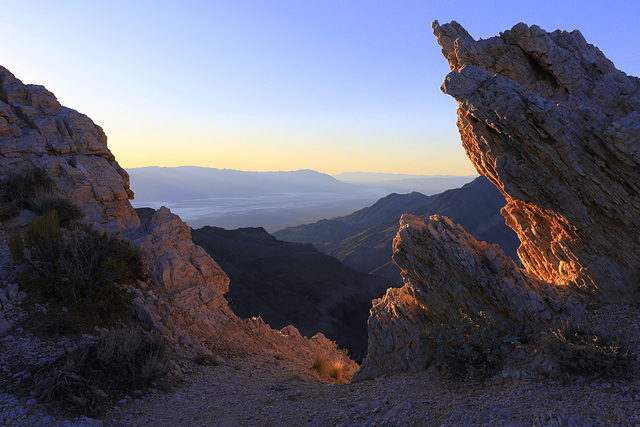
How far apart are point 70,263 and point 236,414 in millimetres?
5390

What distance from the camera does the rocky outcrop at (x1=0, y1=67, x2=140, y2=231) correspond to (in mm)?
13133

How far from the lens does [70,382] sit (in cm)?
574

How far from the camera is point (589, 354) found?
5.54 metres

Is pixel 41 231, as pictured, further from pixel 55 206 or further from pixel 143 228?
pixel 143 228

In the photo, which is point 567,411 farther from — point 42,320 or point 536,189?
point 42,320

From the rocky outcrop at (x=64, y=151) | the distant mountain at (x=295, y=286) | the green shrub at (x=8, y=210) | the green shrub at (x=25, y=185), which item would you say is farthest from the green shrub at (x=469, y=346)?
the distant mountain at (x=295, y=286)

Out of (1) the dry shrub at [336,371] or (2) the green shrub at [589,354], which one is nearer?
(2) the green shrub at [589,354]

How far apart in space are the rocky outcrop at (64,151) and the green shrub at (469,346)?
471 inches

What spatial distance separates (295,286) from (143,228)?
28802 mm

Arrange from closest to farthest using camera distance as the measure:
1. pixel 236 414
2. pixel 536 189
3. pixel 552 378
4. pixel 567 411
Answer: pixel 567 411, pixel 552 378, pixel 236 414, pixel 536 189

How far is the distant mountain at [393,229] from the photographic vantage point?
69.0 metres

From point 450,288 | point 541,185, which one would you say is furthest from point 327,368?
point 541,185

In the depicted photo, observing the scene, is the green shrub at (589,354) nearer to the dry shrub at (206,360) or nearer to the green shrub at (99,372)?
the green shrub at (99,372)

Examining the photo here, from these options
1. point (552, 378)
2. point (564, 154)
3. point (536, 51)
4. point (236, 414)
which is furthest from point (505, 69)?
point (236, 414)
